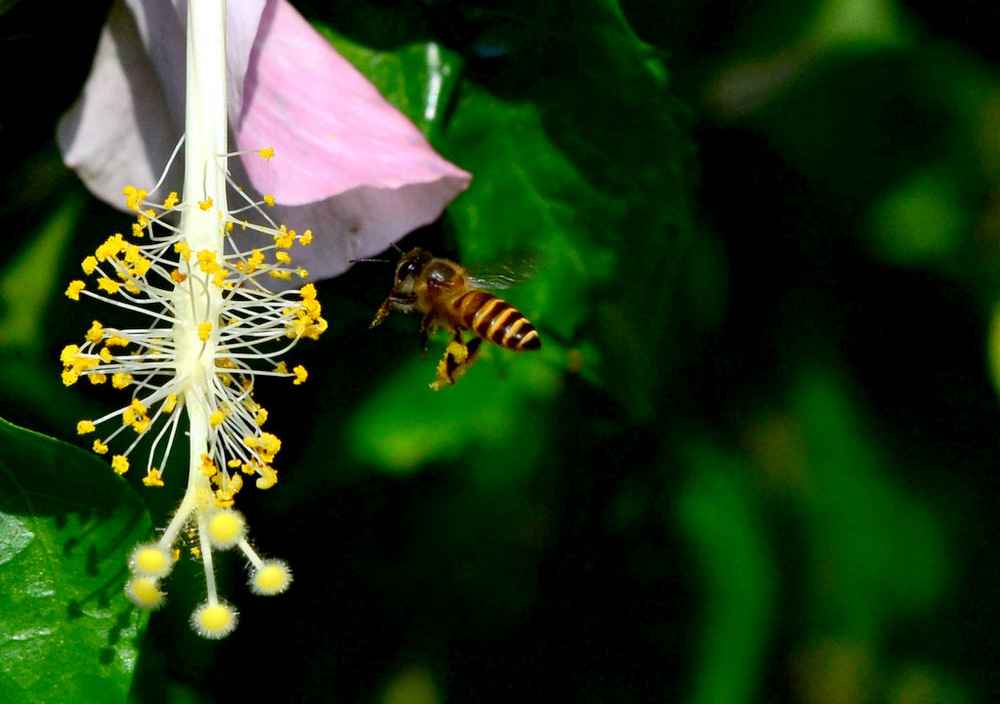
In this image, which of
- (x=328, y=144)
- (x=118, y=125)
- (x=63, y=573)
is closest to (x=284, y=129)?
(x=328, y=144)

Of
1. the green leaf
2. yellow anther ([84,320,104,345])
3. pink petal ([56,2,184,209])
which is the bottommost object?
the green leaf

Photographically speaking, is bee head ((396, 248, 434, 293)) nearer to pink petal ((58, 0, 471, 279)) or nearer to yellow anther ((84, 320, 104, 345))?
pink petal ((58, 0, 471, 279))

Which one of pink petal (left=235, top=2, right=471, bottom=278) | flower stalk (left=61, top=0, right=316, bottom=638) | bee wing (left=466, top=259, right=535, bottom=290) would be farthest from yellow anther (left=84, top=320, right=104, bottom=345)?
bee wing (left=466, top=259, right=535, bottom=290)

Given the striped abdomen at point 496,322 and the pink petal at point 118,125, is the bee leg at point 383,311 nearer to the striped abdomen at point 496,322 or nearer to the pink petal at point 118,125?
the striped abdomen at point 496,322

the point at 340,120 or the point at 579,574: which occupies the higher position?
the point at 340,120

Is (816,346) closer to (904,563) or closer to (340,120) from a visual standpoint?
(904,563)

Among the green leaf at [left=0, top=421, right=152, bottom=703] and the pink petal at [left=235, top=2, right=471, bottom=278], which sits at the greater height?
the pink petal at [left=235, top=2, right=471, bottom=278]

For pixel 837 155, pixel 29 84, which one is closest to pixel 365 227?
pixel 29 84
